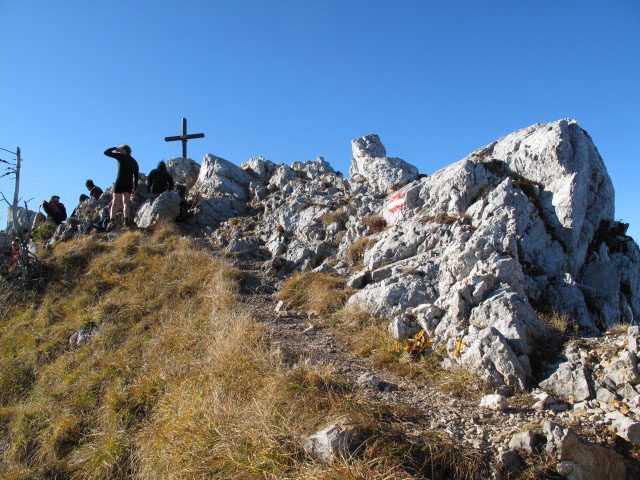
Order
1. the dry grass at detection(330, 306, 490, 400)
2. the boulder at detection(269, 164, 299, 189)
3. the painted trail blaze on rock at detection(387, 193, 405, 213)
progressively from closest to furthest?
the dry grass at detection(330, 306, 490, 400), the painted trail blaze on rock at detection(387, 193, 405, 213), the boulder at detection(269, 164, 299, 189)

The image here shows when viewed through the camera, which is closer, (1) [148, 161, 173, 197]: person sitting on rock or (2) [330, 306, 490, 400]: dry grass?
(2) [330, 306, 490, 400]: dry grass

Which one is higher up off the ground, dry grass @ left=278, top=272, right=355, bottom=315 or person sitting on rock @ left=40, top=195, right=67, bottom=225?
person sitting on rock @ left=40, top=195, right=67, bottom=225

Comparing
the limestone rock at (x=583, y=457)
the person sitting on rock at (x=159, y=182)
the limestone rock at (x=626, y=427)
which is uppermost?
the person sitting on rock at (x=159, y=182)

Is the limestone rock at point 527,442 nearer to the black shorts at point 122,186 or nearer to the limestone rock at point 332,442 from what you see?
the limestone rock at point 332,442

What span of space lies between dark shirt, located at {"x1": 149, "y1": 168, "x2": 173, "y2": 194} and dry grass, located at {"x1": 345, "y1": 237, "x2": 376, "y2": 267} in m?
10.7

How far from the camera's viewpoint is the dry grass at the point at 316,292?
9281 millimetres

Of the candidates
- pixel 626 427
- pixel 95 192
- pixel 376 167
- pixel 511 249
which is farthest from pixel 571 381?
pixel 95 192

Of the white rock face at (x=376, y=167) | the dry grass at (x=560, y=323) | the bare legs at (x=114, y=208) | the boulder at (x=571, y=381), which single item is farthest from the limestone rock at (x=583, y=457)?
the bare legs at (x=114, y=208)

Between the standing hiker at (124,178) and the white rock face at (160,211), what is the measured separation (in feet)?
1.90

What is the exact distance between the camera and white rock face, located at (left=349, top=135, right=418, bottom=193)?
14781 mm

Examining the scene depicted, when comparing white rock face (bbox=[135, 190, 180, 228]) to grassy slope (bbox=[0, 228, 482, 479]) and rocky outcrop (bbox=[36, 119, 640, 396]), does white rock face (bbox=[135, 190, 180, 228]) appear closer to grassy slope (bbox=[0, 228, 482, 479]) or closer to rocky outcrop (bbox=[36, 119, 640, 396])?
rocky outcrop (bbox=[36, 119, 640, 396])

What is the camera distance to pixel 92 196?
19.2 metres

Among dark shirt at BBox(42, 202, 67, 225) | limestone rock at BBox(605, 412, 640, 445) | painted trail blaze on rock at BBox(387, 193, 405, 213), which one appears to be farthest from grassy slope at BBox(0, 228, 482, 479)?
dark shirt at BBox(42, 202, 67, 225)

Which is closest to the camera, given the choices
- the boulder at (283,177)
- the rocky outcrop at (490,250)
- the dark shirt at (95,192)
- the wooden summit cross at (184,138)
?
the rocky outcrop at (490,250)
